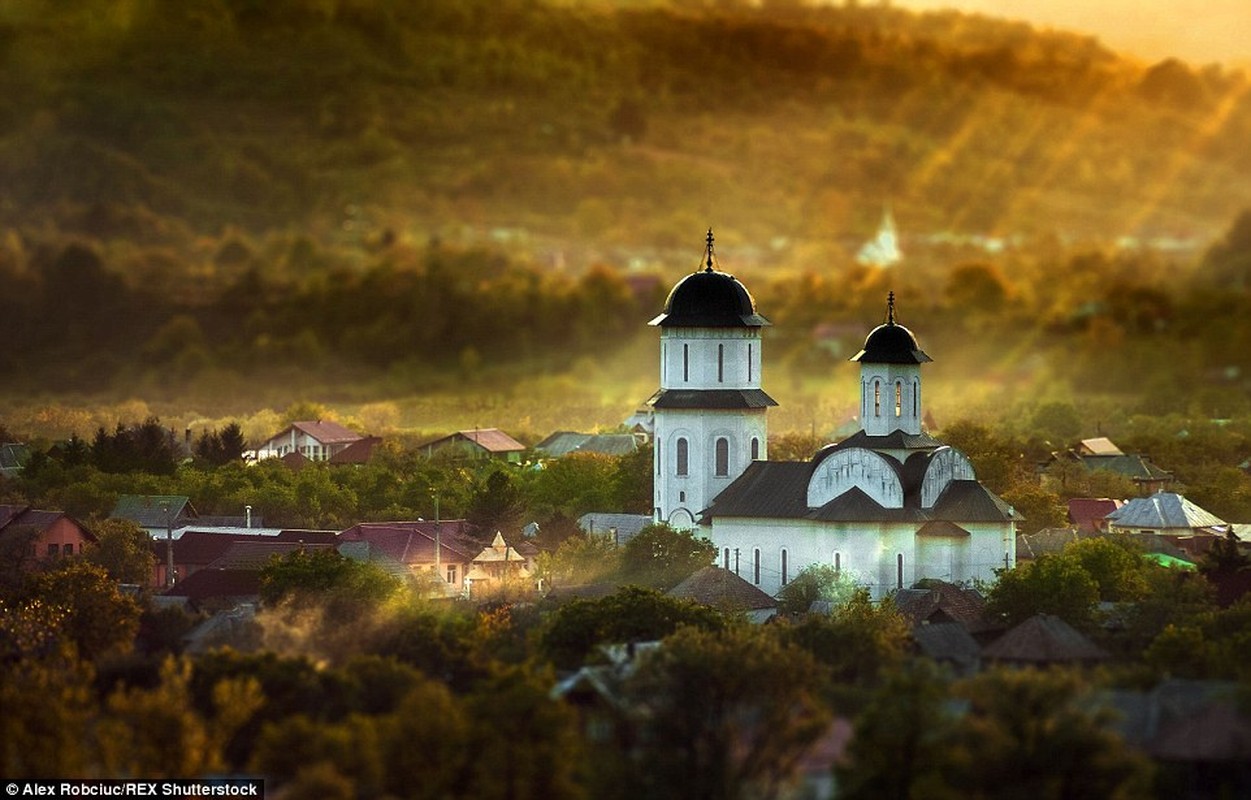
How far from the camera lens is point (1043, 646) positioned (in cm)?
6738

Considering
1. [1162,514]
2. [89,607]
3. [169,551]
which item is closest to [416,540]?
[169,551]

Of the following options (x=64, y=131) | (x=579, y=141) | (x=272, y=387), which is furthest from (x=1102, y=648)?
(x=579, y=141)

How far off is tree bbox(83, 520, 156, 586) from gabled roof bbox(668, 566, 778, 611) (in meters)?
19.1

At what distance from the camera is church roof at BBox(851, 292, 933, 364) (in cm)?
8312

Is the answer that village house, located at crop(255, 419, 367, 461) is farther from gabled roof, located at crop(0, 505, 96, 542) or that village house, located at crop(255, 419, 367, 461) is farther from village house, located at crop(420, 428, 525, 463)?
gabled roof, located at crop(0, 505, 96, 542)

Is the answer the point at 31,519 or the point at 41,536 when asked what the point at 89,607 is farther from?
the point at 31,519

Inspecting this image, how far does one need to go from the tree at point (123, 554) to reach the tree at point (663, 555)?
52.2 ft

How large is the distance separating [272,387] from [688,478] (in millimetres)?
54292

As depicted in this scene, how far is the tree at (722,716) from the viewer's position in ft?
174

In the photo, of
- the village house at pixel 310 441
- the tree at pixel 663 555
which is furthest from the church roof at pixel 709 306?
the village house at pixel 310 441

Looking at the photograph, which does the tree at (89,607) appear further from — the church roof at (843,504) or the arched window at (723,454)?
the arched window at (723,454)

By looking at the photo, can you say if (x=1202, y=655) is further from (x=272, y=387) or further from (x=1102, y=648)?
(x=272, y=387)

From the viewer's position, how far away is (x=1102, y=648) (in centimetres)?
6850

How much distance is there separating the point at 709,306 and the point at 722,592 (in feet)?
39.8
